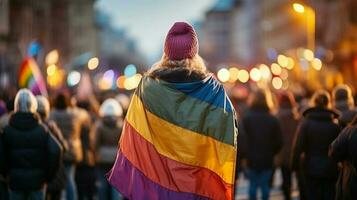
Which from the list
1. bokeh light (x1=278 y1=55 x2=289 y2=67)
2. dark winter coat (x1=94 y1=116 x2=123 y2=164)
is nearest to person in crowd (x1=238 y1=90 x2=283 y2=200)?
dark winter coat (x1=94 y1=116 x2=123 y2=164)

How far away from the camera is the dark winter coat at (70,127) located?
1338cm

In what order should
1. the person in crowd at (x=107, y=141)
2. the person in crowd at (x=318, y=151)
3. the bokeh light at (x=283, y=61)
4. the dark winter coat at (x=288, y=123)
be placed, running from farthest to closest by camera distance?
1. the bokeh light at (x=283, y=61)
2. the dark winter coat at (x=288, y=123)
3. the person in crowd at (x=107, y=141)
4. the person in crowd at (x=318, y=151)

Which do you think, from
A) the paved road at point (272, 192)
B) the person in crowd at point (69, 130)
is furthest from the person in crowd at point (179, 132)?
the paved road at point (272, 192)

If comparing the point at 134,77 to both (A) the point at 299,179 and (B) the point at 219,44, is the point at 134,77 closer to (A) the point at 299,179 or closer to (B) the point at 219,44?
(A) the point at 299,179

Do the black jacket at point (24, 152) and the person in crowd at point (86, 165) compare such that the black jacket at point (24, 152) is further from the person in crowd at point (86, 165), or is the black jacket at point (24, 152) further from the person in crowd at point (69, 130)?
the person in crowd at point (86, 165)

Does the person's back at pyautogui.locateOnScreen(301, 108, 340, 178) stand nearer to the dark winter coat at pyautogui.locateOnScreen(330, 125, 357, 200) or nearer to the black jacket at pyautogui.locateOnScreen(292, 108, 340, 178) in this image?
the black jacket at pyautogui.locateOnScreen(292, 108, 340, 178)

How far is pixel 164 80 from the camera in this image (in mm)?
6562

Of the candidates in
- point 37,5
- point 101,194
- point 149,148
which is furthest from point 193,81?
point 37,5

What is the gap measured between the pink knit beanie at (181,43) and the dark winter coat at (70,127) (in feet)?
22.6

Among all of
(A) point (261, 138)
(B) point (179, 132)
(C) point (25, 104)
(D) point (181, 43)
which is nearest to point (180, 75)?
(D) point (181, 43)

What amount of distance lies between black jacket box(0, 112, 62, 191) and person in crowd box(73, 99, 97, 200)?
13.1 ft

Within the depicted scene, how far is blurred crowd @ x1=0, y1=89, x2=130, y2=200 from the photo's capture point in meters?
9.52

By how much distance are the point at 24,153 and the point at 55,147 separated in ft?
1.04

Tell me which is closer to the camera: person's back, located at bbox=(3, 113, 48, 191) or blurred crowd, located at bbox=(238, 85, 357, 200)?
blurred crowd, located at bbox=(238, 85, 357, 200)
